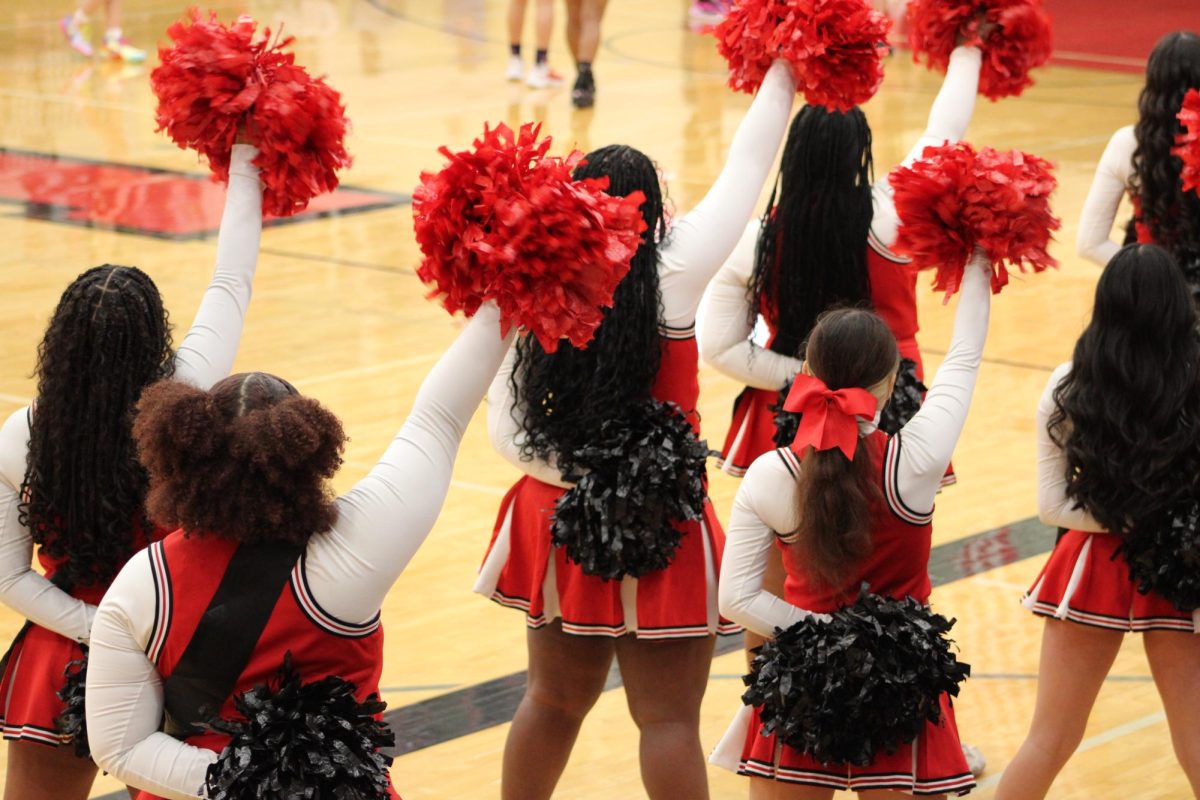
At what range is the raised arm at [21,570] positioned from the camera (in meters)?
2.81

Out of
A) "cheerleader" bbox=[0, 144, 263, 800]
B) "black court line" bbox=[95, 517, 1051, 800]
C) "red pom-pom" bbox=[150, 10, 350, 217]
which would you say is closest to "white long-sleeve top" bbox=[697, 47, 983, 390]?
"black court line" bbox=[95, 517, 1051, 800]

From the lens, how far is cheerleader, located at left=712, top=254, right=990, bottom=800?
Answer: 2.88 metres

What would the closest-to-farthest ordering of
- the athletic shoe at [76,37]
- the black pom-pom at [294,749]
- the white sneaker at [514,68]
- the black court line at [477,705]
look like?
the black pom-pom at [294,749], the black court line at [477,705], the white sneaker at [514,68], the athletic shoe at [76,37]

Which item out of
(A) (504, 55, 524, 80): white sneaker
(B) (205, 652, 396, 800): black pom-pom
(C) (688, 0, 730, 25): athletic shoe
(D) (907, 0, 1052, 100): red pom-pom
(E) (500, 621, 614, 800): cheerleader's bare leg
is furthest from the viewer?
(C) (688, 0, 730, 25): athletic shoe

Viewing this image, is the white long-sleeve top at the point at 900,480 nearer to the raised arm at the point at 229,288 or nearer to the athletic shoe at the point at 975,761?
the raised arm at the point at 229,288

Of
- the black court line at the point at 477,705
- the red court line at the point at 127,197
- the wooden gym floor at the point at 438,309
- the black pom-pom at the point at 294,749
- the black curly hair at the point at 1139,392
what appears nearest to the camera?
the black pom-pom at the point at 294,749

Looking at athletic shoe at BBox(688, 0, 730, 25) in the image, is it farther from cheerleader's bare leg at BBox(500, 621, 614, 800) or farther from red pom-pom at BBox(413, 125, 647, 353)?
red pom-pom at BBox(413, 125, 647, 353)

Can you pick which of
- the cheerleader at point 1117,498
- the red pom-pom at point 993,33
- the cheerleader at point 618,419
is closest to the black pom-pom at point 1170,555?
the cheerleader at point 1117,498

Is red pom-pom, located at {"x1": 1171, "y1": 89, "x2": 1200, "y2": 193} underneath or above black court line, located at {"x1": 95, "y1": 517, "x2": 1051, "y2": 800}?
above

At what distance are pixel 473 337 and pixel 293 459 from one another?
280mm

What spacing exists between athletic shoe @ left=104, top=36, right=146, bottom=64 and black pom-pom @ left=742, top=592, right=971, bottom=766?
41.2 feet

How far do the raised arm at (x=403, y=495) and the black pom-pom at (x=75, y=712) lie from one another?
1.94ft

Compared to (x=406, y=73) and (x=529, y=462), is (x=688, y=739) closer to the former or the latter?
(x=529, y=462)

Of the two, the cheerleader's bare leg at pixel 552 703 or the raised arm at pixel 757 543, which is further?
the cheerleader's bare leg at pixel 552 703
